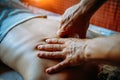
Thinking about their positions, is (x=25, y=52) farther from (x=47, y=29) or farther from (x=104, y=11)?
(x=104, y=11)

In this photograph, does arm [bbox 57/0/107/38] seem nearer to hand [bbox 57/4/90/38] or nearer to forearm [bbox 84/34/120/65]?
hand [bbox 57/4/90/38]

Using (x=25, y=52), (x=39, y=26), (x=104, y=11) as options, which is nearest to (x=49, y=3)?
(x=104, y=11)

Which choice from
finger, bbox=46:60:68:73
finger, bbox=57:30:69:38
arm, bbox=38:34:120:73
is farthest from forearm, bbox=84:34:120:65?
finger, bbox=57:30:69:38

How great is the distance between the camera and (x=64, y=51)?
1.00 m

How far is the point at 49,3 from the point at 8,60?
1275mm

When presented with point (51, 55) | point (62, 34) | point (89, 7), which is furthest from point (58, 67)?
point (89, 7)

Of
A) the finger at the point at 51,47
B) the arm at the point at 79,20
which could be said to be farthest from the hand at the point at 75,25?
the finger at the point at 51,47

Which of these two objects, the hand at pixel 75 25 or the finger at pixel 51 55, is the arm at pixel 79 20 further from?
the finger at pixel 51 55

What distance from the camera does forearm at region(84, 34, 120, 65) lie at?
31.7 inches

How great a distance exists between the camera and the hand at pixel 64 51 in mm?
943

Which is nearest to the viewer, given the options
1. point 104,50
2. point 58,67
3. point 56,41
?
point 104,50

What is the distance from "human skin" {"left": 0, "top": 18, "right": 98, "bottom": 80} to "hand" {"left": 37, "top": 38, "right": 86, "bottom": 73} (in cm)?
3

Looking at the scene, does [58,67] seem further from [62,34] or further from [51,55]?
[62,34]

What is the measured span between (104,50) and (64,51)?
0.71 feet
